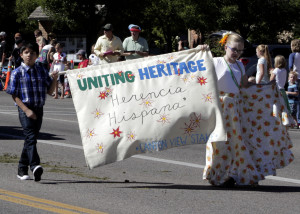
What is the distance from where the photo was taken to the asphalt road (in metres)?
7.51

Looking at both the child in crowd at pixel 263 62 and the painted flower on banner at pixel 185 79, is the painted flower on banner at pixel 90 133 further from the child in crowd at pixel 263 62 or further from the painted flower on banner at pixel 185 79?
the child in crowd at pixel 263 62

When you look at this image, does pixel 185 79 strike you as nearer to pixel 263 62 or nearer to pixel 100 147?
pixel 100 147

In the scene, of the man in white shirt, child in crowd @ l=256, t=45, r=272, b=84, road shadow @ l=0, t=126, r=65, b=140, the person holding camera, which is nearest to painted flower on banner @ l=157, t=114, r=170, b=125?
child in crowd @ l=256, t=45, r=272, b=84

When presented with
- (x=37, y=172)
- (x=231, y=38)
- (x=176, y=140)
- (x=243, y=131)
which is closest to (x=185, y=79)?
(x=176, y=140)

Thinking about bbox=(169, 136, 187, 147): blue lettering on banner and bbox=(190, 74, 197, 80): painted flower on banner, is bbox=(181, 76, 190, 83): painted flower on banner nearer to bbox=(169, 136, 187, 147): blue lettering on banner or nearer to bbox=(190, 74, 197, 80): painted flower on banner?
bbox=(190, 74, 197, 80): painted flower on banner

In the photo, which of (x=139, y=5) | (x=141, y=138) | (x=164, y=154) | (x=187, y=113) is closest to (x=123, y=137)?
(x=141, y=138)

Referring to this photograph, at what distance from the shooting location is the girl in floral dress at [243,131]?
8.75 metres

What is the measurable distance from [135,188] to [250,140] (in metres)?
1.42

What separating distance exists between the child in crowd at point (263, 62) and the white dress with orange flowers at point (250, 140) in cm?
452

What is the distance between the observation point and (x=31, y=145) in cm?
902

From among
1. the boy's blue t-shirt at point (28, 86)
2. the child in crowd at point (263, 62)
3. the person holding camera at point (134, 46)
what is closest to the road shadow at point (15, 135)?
the child in crowd at point (263, 62)

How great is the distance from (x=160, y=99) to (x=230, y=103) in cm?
79

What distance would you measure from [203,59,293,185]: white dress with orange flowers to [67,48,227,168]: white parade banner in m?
0.25

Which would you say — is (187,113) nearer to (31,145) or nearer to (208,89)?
(208,89)
